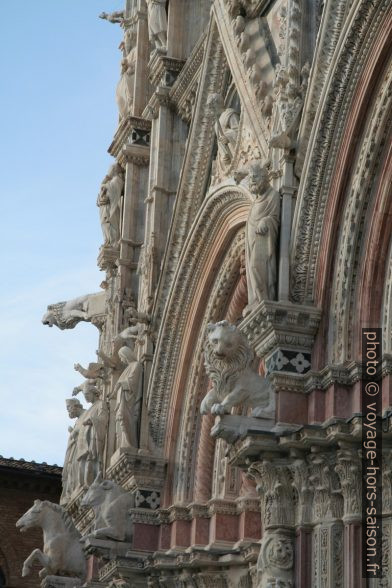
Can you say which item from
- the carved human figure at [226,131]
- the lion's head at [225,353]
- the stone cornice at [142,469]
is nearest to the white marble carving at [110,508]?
the stone cornice at [142,469]

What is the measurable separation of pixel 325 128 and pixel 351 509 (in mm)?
4177

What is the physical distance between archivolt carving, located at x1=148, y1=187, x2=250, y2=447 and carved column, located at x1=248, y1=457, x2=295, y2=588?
16.7 ft

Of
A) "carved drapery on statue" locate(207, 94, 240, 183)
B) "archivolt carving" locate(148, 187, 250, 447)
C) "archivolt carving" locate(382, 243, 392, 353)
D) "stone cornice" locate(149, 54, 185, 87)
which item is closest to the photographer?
"archivolt carving" locate(382, 243, 392, 353)

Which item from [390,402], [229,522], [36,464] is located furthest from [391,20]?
[36,464]

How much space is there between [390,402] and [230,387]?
5.72ft

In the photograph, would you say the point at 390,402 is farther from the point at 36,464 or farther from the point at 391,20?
the point at 36,464

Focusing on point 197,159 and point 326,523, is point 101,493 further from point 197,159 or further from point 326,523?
point 326,523

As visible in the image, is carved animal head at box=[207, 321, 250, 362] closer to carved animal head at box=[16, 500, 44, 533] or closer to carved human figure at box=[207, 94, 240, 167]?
carved human figure at box=[207, 94, 240, 167]

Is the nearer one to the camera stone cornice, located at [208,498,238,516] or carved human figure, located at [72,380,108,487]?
stone cornice, located at [208,498,238,516]

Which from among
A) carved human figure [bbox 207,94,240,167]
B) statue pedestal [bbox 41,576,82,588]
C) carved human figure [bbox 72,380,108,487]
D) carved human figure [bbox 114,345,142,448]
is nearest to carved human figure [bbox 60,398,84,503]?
carved human figure [bbox 72,380,108,487]

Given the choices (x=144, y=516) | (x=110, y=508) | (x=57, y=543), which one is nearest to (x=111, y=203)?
(x=57, y=543)

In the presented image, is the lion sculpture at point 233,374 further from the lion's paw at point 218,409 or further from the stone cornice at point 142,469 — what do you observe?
the stone cornice at point 142,469

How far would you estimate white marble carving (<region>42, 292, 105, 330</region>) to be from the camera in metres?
24.2

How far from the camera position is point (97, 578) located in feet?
67.1
